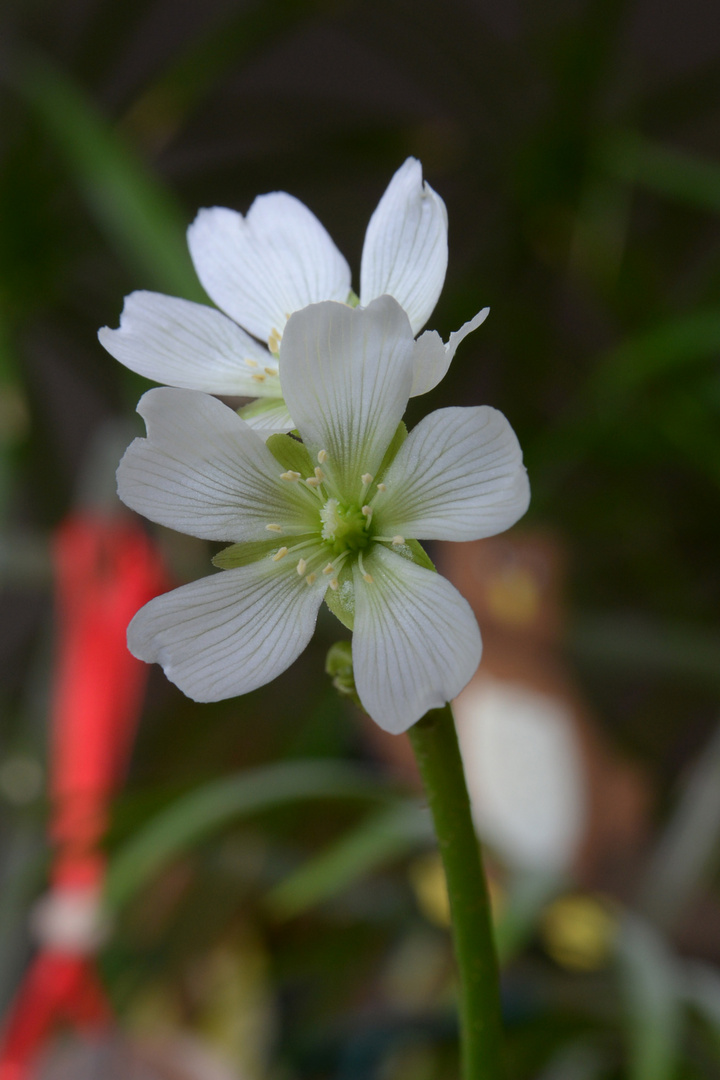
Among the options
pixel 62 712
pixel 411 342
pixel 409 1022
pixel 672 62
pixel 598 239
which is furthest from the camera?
pixel 672 62

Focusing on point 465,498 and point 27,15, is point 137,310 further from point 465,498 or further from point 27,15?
point 27,15

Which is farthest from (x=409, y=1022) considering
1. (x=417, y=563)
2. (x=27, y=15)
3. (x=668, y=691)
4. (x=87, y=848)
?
(x=27, y=15)

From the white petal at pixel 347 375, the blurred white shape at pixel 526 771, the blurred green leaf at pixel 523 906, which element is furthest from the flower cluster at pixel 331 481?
the blurred white shape at pixel 526 771

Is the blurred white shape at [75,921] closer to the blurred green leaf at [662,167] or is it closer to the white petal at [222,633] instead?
the white petal at [222,633]

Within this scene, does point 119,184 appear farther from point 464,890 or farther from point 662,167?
point 464,890

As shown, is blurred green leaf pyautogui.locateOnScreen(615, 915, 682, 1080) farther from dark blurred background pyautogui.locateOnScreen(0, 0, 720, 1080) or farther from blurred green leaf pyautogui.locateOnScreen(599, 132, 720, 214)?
blurred green leaf pyautogui.locateOnScreen(599, 132, 720, 214)

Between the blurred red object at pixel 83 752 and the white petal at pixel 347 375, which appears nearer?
the white petal at pixel 347 375

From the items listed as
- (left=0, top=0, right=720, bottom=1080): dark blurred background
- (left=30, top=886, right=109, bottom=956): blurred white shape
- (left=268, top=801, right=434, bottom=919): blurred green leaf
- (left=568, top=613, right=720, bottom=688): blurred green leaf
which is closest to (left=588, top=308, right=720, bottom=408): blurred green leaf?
(left=0, top=0, right=720, bottom=1080): dark blurred background
